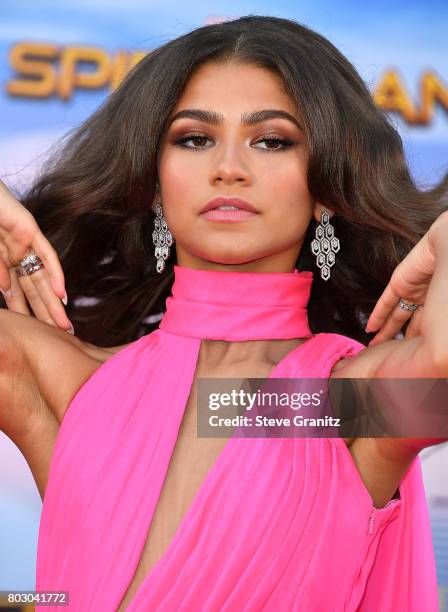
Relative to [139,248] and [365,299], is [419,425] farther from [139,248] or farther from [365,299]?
[139,248]

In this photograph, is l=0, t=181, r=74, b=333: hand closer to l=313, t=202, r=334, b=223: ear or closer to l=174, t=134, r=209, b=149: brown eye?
l=174, t=134, r=209, b=149: brown eye

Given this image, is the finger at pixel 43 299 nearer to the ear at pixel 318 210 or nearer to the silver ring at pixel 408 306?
the ear at pixel 318 210

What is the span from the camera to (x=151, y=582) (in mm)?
2262

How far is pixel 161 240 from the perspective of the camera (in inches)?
108

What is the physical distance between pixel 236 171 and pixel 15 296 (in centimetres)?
55

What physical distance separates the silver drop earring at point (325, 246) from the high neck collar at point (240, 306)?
126 mm

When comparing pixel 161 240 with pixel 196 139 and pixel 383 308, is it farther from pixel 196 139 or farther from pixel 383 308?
pixel 383 308

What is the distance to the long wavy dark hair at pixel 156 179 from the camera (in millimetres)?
2594

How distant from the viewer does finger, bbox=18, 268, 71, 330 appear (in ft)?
8.46

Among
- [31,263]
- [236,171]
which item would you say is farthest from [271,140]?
[31,263]

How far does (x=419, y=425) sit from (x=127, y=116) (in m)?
0.94

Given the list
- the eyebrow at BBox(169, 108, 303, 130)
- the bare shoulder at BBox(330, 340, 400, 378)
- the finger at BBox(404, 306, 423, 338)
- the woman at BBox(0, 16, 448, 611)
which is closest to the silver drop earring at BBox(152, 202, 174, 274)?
the woman at BBox(0, 16, 448, 611)

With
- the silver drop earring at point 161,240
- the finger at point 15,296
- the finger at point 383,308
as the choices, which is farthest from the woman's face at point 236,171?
the finger at point 15,296

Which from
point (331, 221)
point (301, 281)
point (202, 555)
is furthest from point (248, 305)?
point (202, 555)
